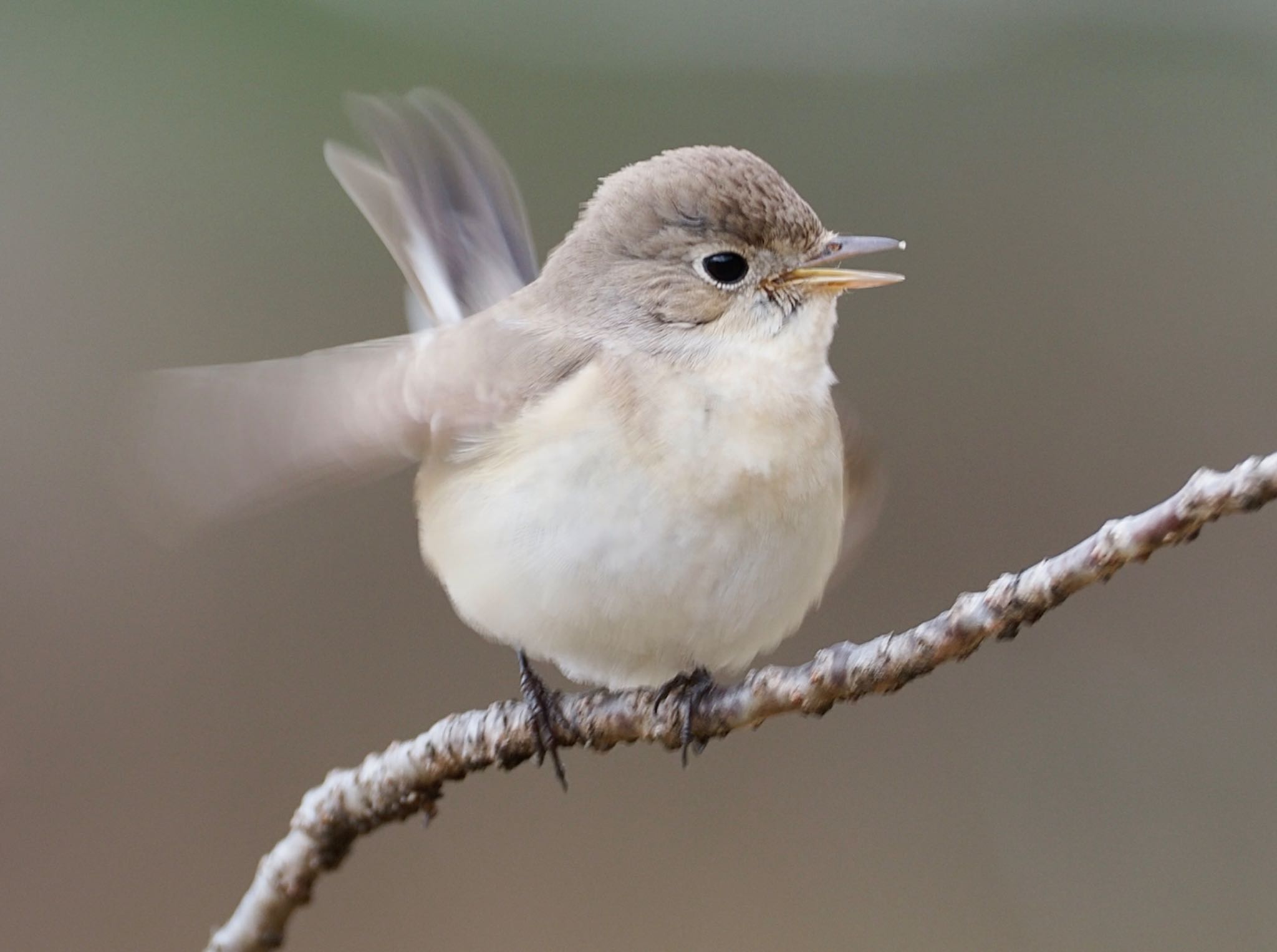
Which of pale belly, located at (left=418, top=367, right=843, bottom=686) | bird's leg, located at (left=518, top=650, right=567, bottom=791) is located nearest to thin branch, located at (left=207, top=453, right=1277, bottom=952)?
bird's leg, located at (left=518, top=650, right=567, bottom=791)

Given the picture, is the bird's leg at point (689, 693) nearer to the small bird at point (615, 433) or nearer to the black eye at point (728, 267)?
the small bird at point (615, 433)

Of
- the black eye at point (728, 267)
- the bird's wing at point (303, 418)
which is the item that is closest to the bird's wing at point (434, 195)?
the bird's wing at point (303, 418)

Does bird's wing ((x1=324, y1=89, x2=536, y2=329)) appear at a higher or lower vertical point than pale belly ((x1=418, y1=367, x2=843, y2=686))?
higher

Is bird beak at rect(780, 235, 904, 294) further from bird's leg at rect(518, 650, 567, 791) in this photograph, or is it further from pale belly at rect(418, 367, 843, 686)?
bird's leg at rect(518, 650, 567, 791)

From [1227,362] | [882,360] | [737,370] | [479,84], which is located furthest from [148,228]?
[1227,362]

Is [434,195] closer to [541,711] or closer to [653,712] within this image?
[541,711]

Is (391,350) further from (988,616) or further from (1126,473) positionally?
(1126,473)
